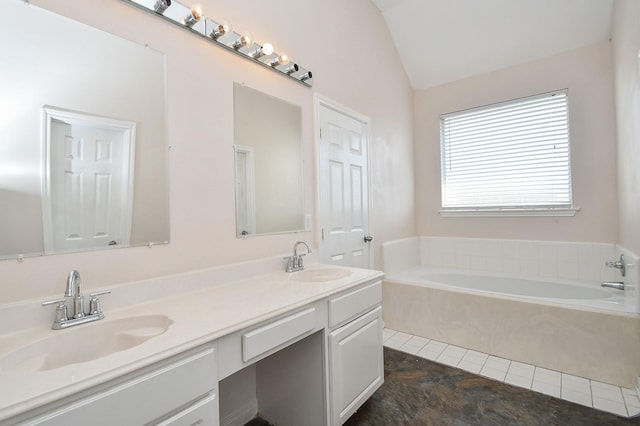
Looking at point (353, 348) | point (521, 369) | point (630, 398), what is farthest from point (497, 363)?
point (353, 348)

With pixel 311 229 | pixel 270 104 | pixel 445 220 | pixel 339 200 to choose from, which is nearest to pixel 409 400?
pixel 311 229

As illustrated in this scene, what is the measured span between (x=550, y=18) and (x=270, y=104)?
9.04ft

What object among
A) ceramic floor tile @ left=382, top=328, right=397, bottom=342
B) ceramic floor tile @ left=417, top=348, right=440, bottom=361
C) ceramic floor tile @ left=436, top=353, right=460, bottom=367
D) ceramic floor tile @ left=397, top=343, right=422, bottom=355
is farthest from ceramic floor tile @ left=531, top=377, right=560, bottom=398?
ceramic floor tile @ left=382, top=328, right=397, bottom=342

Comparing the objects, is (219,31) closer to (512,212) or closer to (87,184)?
(87,184)

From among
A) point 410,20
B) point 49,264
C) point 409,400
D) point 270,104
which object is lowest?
point 409,400

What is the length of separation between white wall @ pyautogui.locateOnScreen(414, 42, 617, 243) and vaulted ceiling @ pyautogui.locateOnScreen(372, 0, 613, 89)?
124 mm

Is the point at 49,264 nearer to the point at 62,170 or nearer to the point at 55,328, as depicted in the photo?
the point at 55,328

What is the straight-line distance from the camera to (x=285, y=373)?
1.66 meters

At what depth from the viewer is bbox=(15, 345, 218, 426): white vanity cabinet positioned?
707 mm

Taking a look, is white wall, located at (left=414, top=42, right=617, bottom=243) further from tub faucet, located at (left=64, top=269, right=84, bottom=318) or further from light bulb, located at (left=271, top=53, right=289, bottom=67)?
tub faucet, located at (left=64, top=269, right=84, bottom=318)

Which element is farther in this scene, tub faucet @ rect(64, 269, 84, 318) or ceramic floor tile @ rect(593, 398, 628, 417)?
ceramic floor tile @ rect(593, 398, 628, 417)

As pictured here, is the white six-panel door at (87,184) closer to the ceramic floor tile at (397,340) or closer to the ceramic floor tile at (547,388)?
the ceramic floor tile at (397,340)

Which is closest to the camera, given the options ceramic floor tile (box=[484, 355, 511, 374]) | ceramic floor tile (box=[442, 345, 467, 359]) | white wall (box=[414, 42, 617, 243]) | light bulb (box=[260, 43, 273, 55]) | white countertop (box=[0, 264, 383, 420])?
white countertop (box=[0, 264, 383, 420])

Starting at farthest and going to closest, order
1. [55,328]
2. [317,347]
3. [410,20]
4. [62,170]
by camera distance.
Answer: [410,20], [317,347], [62,170], [55,328]
